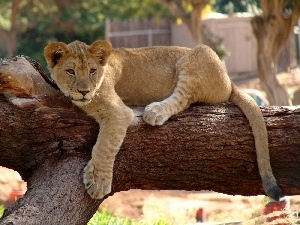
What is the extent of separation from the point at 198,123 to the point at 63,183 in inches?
43.0

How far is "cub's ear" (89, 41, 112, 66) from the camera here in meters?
4.70

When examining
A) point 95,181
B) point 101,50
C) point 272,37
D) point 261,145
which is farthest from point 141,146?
point 272,37

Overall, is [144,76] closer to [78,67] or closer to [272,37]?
[78,67]

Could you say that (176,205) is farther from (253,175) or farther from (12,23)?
(12,23)

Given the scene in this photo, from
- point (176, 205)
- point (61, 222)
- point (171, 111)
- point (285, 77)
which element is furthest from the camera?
point (285, 77)

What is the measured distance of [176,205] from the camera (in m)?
10.6

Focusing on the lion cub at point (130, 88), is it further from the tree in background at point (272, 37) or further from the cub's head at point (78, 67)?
the tree in background at point (272, 37)

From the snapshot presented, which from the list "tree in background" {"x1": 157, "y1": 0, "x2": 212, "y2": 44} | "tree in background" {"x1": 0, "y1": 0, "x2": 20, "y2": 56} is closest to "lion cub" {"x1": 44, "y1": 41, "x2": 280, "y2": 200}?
"tree in background" {"x1": 157, "y1": 0, "x2": 212, "y2": 44}

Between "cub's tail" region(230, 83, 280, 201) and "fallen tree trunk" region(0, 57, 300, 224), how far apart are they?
7 cm

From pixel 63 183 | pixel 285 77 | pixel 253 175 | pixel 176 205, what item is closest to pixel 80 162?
pixel 63 183

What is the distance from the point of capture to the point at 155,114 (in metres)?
4.79

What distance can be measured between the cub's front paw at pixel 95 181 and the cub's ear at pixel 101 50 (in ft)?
2.51

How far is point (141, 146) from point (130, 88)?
628 mm

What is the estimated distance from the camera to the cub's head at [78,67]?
4578mm
